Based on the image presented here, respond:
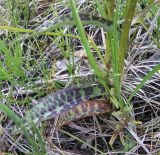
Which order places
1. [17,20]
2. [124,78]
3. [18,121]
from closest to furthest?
[18,121] → [124,78] → [17,20]

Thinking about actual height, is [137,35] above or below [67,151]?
above

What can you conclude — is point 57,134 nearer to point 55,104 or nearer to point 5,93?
point 55,104

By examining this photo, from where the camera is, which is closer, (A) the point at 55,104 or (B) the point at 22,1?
(A) the point at 55,104

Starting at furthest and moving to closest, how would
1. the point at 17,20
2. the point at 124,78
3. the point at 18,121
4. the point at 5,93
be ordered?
the point at 17,20 → the point at 5,93 → the point at 124,78 → the point at 18,121

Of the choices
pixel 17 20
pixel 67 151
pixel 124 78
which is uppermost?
pixel 17 20

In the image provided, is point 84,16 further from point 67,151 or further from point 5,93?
point 5,93

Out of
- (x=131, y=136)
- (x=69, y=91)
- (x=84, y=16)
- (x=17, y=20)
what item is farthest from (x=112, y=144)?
(x=17, y=20)

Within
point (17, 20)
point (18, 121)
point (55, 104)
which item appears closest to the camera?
point (18, 121)

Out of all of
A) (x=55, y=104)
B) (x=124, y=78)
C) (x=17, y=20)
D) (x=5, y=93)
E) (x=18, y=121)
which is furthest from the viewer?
(x=17, y=20)

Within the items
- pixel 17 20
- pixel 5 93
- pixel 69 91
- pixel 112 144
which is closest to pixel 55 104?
pixel 69 91
